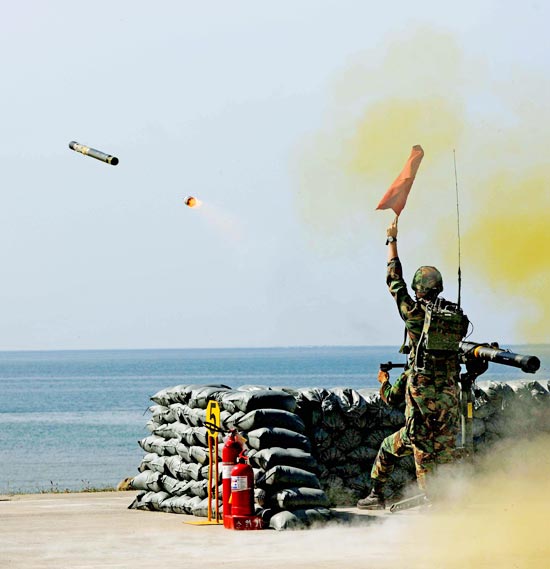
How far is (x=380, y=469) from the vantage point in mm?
13594

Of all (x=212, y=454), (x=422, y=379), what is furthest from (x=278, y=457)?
(x=422, y=379)

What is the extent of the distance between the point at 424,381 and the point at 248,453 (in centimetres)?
257

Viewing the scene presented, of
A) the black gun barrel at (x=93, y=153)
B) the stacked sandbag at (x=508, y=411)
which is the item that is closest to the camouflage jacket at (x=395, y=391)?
the stacked sandbag at (x=508, y=411)

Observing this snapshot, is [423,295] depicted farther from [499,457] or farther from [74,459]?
[74,459]

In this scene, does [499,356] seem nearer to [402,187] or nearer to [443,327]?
[443,327]

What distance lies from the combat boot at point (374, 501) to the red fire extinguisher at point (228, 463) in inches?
64.7

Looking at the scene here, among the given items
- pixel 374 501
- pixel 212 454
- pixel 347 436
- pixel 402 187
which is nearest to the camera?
pixel 402 187

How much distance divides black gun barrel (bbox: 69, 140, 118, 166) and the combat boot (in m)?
6.46

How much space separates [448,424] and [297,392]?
11.0 feet

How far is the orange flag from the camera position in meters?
12.4

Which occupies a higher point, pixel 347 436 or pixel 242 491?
pixel 347 436

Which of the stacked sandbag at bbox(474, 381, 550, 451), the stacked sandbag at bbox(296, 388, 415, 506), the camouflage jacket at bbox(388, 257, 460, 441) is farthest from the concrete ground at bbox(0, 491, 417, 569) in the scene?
the stacked sandbag at bbox(474, 381, 550, 451)

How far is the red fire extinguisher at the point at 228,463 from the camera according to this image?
13578 mm

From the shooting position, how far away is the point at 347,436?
15.4 m
